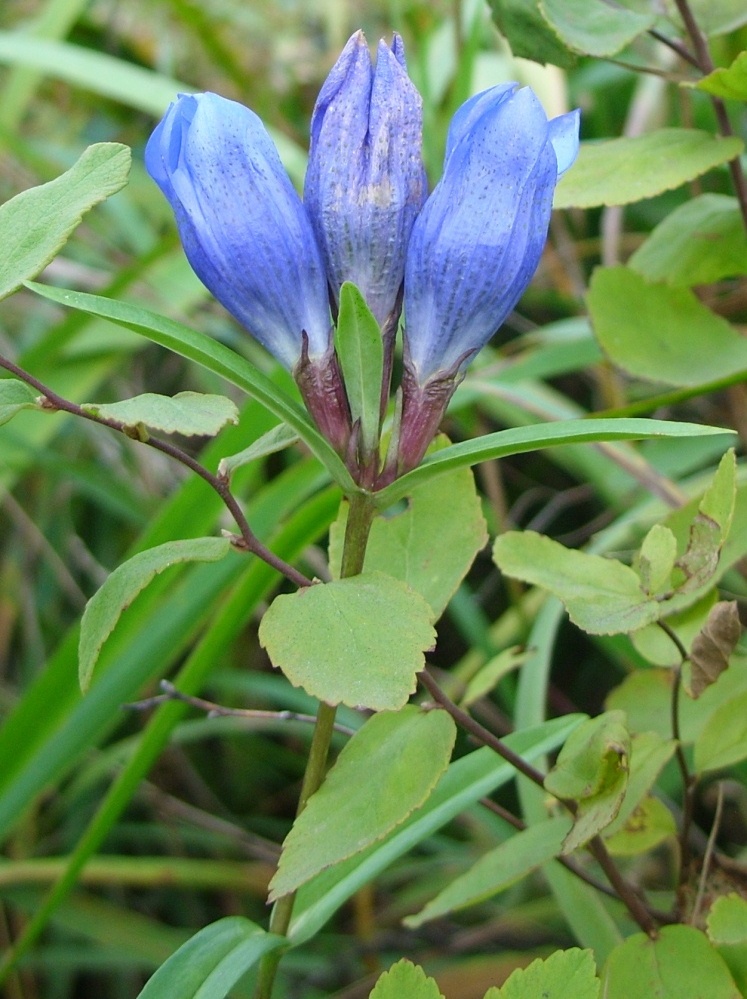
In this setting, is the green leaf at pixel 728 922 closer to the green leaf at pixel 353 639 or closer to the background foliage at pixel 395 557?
the background foliage at pixel 395 557

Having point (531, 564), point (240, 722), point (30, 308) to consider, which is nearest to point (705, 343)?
point (531, 564)

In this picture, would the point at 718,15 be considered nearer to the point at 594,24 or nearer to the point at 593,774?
the point at 594,24

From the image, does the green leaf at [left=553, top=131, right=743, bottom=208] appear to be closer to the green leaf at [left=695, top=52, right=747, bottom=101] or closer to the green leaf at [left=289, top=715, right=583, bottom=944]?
the green leaf at [left=695, top=52, right=747, bottom=101]

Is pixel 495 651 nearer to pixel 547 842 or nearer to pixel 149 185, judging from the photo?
pixel 547 842

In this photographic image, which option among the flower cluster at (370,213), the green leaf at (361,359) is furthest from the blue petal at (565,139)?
the green leaf at (361,359)

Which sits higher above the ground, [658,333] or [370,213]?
[370,213]

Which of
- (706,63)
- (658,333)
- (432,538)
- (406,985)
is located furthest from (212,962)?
(706,63)

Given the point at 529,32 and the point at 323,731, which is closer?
the point at 323,731
